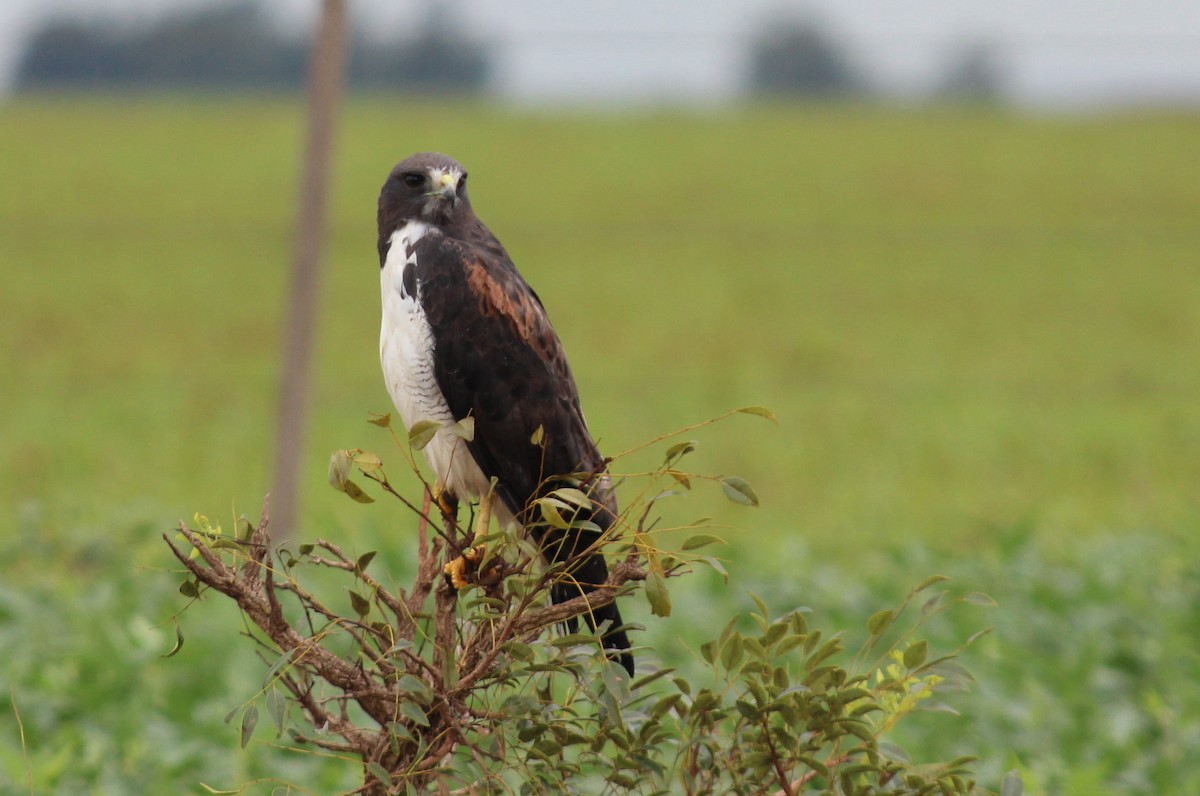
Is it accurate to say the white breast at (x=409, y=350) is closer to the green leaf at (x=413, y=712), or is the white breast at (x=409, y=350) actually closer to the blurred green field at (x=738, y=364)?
the green leaf at (x=413, y=712)

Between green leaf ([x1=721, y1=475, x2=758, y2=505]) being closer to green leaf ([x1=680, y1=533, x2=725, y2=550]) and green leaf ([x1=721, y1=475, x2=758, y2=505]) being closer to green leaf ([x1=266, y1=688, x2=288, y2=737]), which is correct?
green leaf ([x1=680, y1=533, x2=725, y2=550])

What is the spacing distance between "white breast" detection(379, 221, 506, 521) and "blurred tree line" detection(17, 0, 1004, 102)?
564cm

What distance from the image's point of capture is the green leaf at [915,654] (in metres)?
2.45

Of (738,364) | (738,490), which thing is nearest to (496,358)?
(738,490)

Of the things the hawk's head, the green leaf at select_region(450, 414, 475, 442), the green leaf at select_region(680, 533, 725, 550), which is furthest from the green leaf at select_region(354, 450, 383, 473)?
the hawk's head

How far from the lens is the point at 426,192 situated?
2.97 meters

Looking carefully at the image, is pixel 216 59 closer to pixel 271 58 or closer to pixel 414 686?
pixel 271 58

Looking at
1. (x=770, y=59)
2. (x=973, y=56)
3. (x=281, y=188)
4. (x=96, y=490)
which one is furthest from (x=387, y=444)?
(x=281, y=188)

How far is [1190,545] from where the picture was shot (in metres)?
5.64

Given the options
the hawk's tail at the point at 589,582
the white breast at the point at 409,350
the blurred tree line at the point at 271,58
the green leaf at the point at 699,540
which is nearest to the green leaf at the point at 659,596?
the green leaf at the point at 699,540

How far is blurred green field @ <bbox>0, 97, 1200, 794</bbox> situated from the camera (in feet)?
16.0

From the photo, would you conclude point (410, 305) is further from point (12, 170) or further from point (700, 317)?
point (12, 170)

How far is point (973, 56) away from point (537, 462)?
8.02 m

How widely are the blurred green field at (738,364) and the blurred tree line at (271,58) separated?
5.17ft
